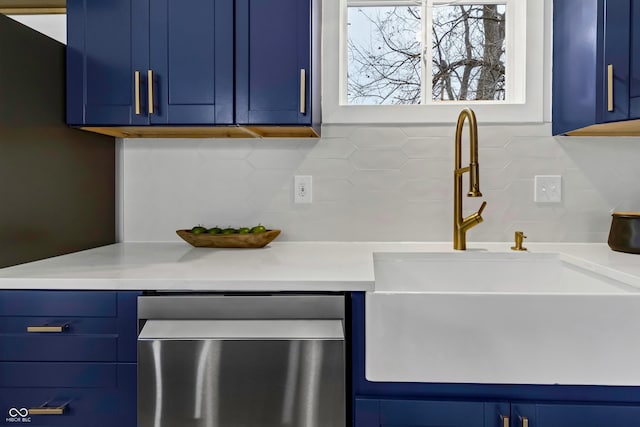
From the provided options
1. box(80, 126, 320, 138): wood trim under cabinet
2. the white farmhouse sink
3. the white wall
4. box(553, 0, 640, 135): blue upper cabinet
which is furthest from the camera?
the white wall

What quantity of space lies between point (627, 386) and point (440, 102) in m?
1.30

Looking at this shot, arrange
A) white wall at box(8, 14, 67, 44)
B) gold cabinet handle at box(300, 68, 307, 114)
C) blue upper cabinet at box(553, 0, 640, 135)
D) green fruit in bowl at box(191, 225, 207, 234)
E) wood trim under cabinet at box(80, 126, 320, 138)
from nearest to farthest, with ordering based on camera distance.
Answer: blue upper cabinet at box(553, 0, 640, 135) < gold cabinet handle at box(300, 68, 307, 114) < wood trim under cabinet at box(80, 126, 320, 138) < green fruit in bowl at box(191, 225, 207, 234) < white wall at box(8, 14, 67, 44)

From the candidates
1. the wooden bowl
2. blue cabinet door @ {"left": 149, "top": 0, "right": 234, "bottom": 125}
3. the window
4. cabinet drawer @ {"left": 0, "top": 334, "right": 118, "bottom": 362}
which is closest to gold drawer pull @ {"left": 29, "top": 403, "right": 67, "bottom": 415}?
cabinet drawer @ {"left": 0, "top": 334, "right": 118, "bottom": 362}

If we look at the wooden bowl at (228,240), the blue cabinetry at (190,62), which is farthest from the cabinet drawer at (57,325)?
the blue cabinetry at (190,62)

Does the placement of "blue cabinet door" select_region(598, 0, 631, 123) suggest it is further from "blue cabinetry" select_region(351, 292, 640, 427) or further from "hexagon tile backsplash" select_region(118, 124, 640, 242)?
"blue cabinetry" select_region(351, 292, 640, 427)

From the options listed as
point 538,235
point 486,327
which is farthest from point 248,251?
point 538,235

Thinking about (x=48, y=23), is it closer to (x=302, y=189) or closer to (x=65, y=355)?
(x=302, y=189)

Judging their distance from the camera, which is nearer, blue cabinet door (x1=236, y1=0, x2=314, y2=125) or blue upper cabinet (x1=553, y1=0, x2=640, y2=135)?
blue upper cabinet (x1=553, y1=0, x2=640, y2=135)

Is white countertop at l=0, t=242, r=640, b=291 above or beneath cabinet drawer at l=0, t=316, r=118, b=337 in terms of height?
above

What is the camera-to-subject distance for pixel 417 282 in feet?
5.77

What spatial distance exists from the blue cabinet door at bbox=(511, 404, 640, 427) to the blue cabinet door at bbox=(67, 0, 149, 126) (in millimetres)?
1497

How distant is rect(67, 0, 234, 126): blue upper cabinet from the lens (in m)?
1.67

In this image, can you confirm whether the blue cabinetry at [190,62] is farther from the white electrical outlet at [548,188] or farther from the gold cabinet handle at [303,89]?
the white electrical outlet at [548,188]

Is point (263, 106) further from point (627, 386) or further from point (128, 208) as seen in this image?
point (627, 386)
